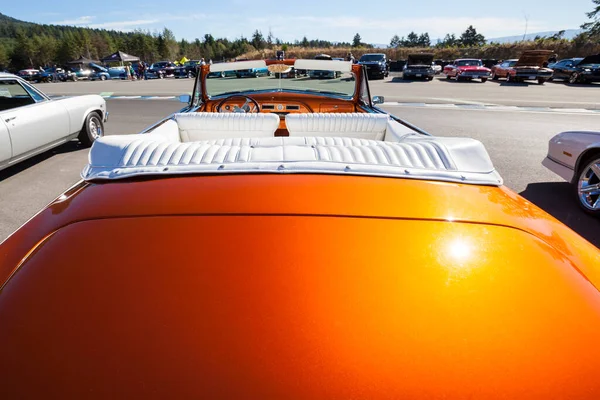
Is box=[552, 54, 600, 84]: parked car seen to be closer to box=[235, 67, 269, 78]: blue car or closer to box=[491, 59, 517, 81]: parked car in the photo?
box=[491, 59, 517, 81]: parked car

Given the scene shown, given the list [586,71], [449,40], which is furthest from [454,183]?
[449,40]

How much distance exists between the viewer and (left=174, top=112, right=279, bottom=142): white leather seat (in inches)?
97.7

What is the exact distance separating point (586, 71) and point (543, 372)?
75.0 ft

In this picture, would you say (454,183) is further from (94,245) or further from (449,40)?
(449,40)

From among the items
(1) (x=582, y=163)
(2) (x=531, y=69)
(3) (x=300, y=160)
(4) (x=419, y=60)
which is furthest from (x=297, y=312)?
(4) (x=419, y=60)

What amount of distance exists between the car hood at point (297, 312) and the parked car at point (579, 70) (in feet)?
73.5

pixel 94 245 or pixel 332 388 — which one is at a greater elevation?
pixel 94 245

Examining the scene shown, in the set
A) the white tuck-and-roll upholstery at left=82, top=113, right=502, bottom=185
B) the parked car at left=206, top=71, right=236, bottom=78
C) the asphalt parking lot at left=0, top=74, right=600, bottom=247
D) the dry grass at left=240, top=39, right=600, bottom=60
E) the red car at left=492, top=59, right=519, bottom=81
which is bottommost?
the asphalt parking lot at left=0, top=74, right=600, bottom=247

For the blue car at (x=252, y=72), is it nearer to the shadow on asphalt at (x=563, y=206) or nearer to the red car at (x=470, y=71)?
the shadow on asphalt at (x=563, y=206)

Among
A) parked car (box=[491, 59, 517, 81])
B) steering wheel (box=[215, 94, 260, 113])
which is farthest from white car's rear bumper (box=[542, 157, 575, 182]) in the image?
parked car (box=[491, 59, 517, 81])

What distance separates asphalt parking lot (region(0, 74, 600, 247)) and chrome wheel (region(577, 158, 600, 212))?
0.13m

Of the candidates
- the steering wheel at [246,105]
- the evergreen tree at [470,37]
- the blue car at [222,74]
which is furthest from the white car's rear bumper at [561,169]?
the evergreen tree at [470,37]

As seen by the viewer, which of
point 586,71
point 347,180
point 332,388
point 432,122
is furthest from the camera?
point 586,71

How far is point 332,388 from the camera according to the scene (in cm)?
70
